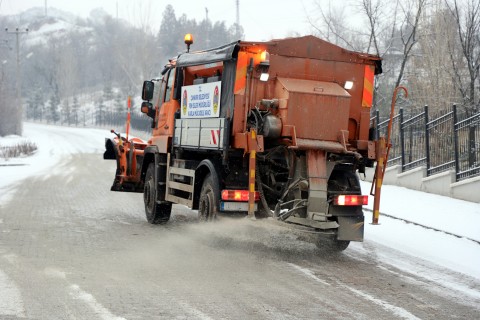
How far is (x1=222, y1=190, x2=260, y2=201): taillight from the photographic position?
8.99 metres

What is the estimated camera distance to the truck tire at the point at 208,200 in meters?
9.20

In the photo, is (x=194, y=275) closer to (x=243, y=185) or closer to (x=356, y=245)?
(x=243, y=185)

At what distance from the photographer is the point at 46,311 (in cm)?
575

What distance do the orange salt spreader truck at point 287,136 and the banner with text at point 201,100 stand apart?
0.06 feet

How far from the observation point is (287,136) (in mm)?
8492

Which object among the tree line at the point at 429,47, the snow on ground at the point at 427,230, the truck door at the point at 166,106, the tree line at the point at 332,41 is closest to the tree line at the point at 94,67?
the tree line at the point at 332,41

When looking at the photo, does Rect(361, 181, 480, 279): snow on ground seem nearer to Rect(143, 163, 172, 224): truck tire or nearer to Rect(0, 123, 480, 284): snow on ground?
Rect(0, 123, 480, 284): snow on ground

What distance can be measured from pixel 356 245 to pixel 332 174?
57.6 inches

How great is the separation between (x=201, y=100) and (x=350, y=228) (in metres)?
3.16

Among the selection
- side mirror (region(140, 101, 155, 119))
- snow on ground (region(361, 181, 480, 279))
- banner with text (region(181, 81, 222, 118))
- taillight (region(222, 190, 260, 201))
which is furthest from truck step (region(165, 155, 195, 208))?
snow on ground (region(361, 181, 480, 279))

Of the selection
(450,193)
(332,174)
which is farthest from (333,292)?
(450,193)

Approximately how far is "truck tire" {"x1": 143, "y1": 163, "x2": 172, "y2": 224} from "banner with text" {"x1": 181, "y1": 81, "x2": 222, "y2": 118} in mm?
1707

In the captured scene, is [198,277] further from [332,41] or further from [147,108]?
[332,41]

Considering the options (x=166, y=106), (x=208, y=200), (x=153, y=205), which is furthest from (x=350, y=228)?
(x=166, y=106)
